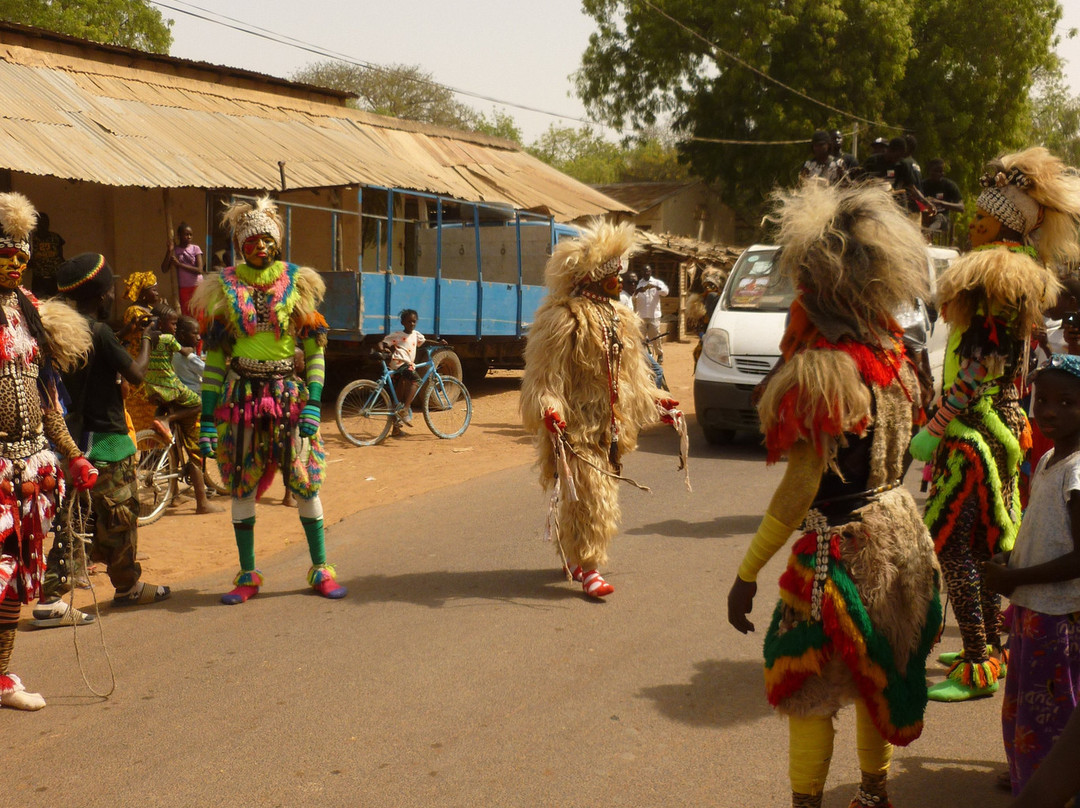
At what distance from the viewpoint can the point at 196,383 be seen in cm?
836

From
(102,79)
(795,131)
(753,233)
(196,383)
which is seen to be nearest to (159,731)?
(196,383)

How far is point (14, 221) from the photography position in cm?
427

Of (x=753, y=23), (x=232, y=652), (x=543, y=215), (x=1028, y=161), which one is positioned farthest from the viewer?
(x=753, y=23)

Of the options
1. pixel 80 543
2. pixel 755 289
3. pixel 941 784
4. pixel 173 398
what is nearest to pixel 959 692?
pixel 941 784

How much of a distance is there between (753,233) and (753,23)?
976 centimetres

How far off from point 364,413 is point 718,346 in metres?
3.99

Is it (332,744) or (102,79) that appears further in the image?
(102,79)

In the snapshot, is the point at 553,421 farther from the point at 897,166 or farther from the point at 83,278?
the point at 897,166

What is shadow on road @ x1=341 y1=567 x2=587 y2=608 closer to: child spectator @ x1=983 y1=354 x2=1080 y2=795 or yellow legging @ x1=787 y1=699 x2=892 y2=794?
yellow legging @ x1=787 y1=699 x2=892 y2=794

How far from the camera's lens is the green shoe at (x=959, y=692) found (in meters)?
4.23

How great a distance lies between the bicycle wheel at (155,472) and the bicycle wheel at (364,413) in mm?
3276

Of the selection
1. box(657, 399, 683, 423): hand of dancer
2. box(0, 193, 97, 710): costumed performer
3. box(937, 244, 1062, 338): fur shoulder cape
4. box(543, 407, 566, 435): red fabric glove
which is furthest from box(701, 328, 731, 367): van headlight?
box(0, 193, 97, 710): costumed performer

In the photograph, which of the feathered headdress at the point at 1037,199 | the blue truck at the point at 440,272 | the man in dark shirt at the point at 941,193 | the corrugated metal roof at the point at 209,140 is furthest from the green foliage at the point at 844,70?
the feathered headdress at the point at 1037,199

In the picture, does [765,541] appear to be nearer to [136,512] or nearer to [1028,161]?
[1028,161]
